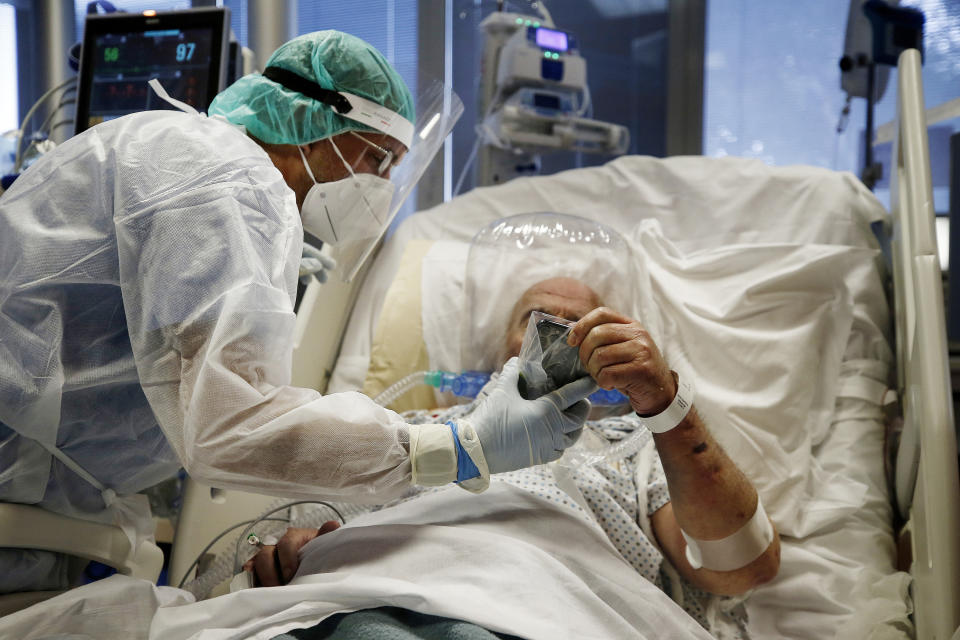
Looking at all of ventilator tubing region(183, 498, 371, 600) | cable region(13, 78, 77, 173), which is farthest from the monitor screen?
ventilator tubing region(183, 498, 371, 600)

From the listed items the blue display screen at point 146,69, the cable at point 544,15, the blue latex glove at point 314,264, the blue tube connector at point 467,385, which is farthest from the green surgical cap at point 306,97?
the cable at point 544,15

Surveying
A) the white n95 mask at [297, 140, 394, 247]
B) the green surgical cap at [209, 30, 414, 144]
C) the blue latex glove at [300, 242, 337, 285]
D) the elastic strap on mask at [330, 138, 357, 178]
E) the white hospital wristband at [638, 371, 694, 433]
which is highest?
the green surgical cap at [209, 30, 414, 144]

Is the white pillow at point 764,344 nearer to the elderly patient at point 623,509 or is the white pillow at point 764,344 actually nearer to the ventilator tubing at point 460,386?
the ventilator tubing at point 460,386

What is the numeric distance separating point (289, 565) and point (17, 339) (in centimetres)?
55

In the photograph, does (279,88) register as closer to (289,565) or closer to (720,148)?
(289,565)

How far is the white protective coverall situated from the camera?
1022 mm

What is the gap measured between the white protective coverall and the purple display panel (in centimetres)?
181


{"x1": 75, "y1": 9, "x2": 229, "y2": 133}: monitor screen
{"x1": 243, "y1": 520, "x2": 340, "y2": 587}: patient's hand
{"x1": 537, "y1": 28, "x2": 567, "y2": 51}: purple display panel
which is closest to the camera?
{"x1": 243, "y1": 520, "x2": 340, "y2": 587}: patient's hand

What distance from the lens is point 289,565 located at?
137cm

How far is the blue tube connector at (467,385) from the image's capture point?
1.77 meters

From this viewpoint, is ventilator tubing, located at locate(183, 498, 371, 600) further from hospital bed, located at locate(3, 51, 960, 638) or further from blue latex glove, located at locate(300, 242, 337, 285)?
blue latex glove, located at locate(300, 242, 337, 285)

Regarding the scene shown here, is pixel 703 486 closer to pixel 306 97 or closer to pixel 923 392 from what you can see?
pixel 923 392

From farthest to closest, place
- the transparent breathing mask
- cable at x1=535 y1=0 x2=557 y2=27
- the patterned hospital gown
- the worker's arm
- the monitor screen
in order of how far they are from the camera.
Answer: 1. cable at x1=535 y1=0 x2=557 y2=27
2. the monitor screen
3. the transparent breathing mask
4. the patterned hospital gown
5. the worker's arm

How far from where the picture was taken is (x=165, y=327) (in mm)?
1028
